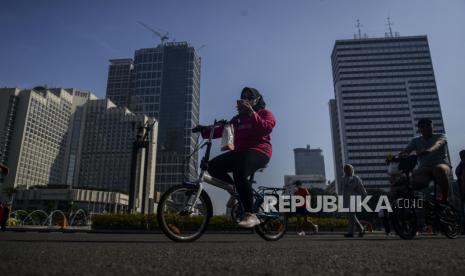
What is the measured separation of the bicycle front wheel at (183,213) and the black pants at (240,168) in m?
0.39

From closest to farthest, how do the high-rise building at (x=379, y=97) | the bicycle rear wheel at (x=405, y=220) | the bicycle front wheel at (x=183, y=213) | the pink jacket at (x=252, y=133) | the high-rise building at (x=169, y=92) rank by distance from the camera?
the bicycle front wheel at (x=183, y=213)
the pink jacket at (x=252, y=133)
the bicycle rear wheel at (x=405, y=220)
the high-rise building at (x=379, y=97)
the high-rise building at (x=169, y=92)

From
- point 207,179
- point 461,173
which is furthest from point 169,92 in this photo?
point 207,179

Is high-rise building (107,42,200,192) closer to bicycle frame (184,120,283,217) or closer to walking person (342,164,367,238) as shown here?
walking person (342,164,367,238)

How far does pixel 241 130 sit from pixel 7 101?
149 metres

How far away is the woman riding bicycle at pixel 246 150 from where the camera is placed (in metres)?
4.18

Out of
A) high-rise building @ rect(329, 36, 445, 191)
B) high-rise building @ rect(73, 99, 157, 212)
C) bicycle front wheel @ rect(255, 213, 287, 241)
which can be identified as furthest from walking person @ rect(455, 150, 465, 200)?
high-rise building @ rect(73, 99, 157, 212)

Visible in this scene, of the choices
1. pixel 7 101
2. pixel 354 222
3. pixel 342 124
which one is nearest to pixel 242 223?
pixel 354 222

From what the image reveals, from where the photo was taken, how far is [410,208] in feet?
17.0

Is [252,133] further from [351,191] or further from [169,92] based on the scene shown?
[169,92]

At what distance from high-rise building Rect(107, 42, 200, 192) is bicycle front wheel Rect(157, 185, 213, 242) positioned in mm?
147901

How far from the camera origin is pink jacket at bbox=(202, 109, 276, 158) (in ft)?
14.6

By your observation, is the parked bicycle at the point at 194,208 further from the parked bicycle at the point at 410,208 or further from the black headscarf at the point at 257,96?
the parked bicycle at the point at 410,208

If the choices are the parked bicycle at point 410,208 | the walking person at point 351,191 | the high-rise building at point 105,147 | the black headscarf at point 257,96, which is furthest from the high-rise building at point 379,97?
the black headscarf at point 257,96

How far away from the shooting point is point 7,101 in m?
124
